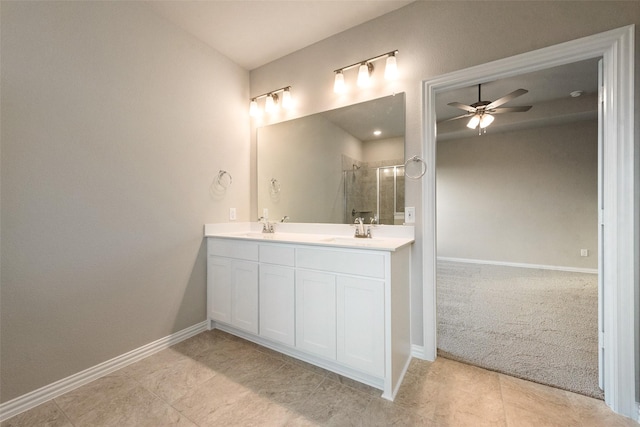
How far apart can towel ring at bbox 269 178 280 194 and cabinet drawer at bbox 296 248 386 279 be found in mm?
1061

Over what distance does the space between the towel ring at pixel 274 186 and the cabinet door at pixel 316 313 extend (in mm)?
1142

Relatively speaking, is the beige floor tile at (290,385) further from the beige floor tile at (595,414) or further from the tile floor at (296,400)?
the beige floor tile at (595,414)

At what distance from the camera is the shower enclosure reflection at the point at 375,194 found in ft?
6.48

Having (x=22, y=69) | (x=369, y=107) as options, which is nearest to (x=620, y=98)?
(x=369, y=107)

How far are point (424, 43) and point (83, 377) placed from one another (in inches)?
125

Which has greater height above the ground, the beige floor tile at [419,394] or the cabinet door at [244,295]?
the cabinet door at [244,295]

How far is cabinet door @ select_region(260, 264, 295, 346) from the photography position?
5.86ft

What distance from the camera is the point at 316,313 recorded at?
1673 millimetres

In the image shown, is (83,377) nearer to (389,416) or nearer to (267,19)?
(389,416)

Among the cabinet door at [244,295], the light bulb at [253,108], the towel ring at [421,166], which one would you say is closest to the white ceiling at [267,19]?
the light bulb at [253,108]

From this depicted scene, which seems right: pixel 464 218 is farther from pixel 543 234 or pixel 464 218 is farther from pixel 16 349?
pixel 16 349

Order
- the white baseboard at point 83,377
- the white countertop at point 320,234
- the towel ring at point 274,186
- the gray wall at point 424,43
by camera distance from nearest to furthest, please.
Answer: the white baseboard at point 83,377 → the gray wall at point 424,43 → the white countertop at point 320,234 → the towel ring at point 274,186

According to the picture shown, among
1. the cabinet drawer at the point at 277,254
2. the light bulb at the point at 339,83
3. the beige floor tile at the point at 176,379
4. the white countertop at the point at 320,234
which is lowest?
the beige floor tile at the point at 176,379

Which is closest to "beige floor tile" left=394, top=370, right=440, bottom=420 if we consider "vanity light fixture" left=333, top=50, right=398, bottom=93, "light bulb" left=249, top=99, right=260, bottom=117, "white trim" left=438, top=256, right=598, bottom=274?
"vanity light fixture" left=333, top=50, right=398, bottom=93
